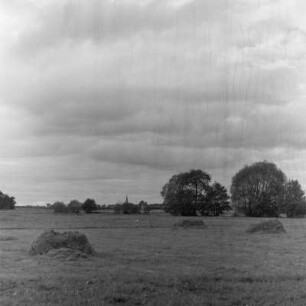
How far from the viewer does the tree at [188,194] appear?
357ft

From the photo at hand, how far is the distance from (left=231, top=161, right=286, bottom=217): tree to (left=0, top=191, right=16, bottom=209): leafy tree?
65232 mm

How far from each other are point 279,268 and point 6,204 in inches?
4895

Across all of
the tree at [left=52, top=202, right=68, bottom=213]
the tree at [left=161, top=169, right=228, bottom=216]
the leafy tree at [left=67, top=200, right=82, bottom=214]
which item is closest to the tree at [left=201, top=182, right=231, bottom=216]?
the tree at [left=161, top=169, right=228, bottom=216]

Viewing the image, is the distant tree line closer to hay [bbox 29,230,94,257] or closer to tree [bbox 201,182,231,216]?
tree [bbox 201,182,231,216]

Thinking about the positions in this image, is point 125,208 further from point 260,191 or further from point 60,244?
point 60,244

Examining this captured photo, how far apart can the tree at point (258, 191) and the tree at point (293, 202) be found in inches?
134

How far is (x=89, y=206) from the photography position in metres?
118

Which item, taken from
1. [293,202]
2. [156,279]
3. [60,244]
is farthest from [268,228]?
[293,202]

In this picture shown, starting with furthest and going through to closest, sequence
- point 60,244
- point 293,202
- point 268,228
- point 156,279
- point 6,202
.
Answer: point 6,202 < point 293,202 < point 268,228 < point 60,244 < point 156,279

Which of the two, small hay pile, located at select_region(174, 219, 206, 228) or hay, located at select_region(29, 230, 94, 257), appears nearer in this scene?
hay, located at select_region(29, 230, 94, 257)

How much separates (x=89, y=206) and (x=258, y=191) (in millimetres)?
41704

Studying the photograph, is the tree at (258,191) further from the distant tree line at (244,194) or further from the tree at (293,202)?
the tree at (293,202)

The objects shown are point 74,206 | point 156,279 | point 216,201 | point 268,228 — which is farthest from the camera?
point 216,201

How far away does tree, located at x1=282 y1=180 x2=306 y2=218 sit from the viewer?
11638 cm
